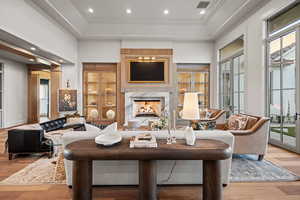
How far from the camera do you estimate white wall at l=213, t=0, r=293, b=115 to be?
478cm

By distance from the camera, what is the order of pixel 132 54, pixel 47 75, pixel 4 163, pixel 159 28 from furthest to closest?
pixel 47 75
pixel 132 54
pixel 159 28
pixel 4 163

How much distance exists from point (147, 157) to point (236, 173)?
1.87 m

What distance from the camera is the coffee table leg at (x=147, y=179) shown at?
203 cm

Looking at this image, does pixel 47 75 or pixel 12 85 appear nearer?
pixel 12 85

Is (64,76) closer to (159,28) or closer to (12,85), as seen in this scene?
(12,85)

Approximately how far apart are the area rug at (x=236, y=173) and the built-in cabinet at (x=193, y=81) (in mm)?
4528

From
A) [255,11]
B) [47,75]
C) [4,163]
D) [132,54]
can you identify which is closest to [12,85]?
[47,75]

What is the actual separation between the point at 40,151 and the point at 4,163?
60 cm

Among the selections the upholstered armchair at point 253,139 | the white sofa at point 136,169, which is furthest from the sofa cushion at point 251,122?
the white sofa at point 136,169

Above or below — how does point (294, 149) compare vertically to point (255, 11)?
below

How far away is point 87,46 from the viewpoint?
24.8 ft

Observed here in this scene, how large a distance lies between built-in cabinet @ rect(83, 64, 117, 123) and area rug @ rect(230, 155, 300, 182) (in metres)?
5.32

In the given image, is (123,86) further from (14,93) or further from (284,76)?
(284,76)

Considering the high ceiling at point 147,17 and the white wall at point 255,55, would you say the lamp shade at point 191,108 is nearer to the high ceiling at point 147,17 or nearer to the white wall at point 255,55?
the white wall at point 255,55
